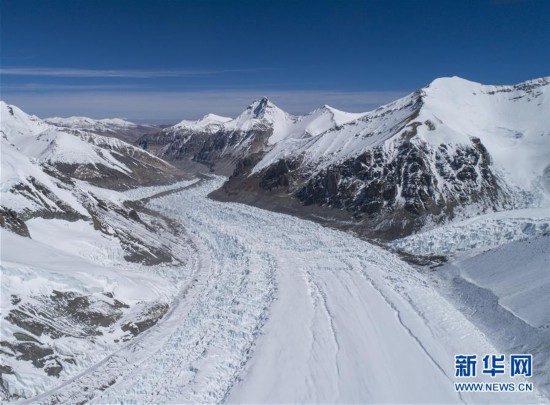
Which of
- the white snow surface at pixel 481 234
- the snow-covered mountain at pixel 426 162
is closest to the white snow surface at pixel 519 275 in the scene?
the white snow surface at pixel 481 234

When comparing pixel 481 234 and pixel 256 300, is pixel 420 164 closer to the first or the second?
pixel 481 234

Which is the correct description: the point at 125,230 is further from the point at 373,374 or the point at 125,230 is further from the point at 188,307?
the point at 373,374

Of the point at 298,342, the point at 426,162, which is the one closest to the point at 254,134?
the point at 426,162

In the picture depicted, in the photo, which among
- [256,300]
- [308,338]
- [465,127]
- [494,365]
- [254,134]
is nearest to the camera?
[494,365]

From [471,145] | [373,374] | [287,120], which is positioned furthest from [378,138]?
[287,120]

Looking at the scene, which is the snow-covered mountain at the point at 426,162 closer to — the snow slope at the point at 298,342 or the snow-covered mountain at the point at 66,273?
the snow slope at the point at 298,342
